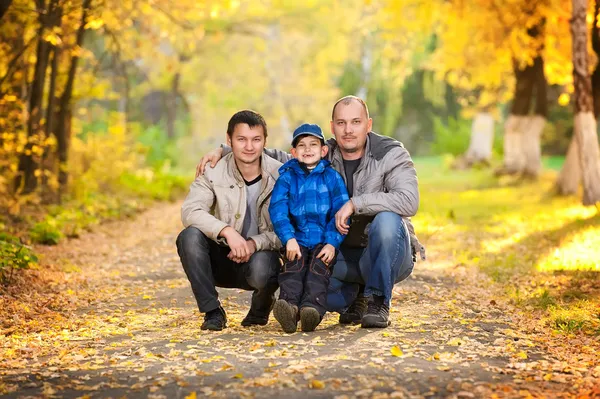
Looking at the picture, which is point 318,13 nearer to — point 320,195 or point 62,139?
point 62,139

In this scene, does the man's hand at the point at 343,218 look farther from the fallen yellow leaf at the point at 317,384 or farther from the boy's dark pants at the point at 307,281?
the fallen yellow leaf at the point at 317,384

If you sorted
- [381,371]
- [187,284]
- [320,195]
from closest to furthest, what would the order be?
[381,371] → [320,195] → [187,284]

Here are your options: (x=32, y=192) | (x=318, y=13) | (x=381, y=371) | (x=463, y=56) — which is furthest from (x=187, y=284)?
(x=318, y=13)

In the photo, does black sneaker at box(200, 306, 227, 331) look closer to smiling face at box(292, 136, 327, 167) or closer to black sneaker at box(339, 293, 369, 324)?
black sneaker at box(339, 293, 369, 324)

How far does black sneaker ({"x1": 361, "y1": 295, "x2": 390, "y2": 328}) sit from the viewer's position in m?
6.66

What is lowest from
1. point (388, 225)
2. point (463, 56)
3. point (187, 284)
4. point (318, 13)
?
point (187, 284)

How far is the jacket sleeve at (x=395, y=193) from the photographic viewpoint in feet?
21.9

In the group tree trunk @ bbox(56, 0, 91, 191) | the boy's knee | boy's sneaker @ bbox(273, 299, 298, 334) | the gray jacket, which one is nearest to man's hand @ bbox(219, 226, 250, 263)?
the boy's knee

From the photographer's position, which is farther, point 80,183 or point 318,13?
point 318,13

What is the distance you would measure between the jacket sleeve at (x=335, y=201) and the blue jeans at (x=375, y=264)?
22cm

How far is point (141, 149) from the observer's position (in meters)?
24.5

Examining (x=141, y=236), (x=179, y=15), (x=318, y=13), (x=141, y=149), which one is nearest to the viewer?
(x=141, y=236)

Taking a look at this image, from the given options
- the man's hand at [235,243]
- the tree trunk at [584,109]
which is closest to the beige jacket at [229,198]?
the man's hand at [235,243]

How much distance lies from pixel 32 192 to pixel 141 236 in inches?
87.6
